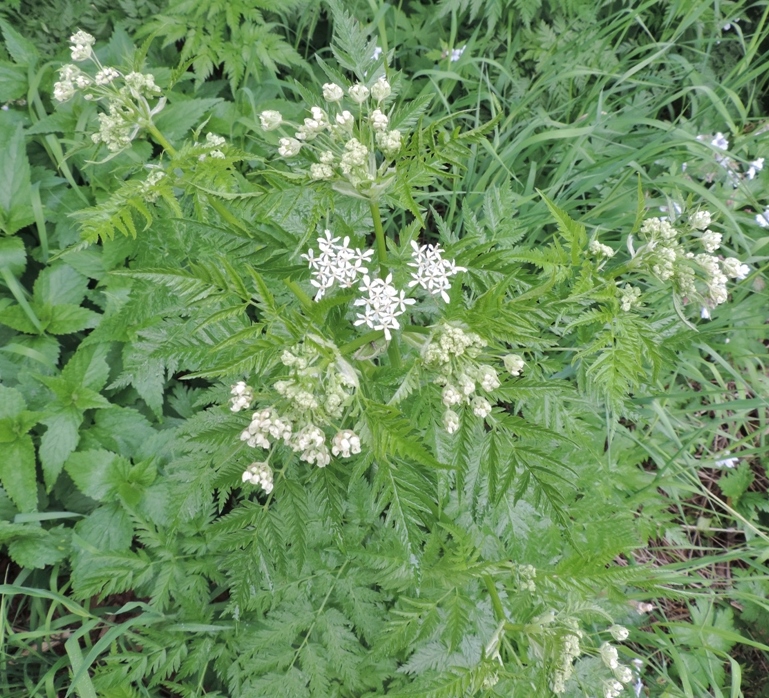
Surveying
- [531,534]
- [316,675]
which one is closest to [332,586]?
[316,675]

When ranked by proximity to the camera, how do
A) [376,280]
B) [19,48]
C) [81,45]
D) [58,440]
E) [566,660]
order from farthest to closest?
[19,48]
[58,440]
[81,45]
[566,660]
[376,280]

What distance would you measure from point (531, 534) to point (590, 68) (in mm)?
3735

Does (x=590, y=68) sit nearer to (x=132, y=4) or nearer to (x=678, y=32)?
(x=678, y=32)

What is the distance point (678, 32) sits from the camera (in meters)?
4.16

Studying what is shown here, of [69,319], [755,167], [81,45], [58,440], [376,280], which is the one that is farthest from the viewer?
[755,167]

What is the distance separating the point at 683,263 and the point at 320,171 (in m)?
1.58

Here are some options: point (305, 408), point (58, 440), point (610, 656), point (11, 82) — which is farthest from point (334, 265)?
point (11, 82)

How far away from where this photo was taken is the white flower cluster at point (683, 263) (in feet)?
7.58

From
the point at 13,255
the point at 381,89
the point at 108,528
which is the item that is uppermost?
the point at 381,89

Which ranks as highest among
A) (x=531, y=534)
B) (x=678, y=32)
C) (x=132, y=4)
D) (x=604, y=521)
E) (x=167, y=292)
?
(x=678, y=32)

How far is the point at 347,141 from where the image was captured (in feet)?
7.29

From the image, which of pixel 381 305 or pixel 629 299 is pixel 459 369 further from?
pixel 629 299

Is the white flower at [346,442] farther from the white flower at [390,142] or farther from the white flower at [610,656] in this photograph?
the white flower at [610,656]

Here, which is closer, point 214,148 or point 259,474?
point 259,474
